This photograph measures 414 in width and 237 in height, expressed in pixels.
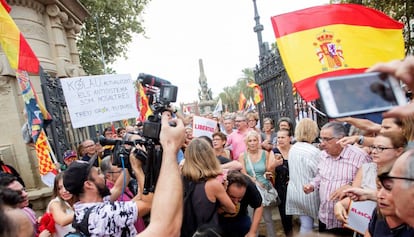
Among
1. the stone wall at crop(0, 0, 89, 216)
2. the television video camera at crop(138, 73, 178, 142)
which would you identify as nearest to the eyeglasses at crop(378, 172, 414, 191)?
the television video camera at crop(138, 73, 178, 142)

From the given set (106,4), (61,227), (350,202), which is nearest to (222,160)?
(350,202)

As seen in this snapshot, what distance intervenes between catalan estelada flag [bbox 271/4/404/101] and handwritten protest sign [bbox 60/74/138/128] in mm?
2643

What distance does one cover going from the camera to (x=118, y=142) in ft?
7.70

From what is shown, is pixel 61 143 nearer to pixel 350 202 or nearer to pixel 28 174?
pixel 28 174

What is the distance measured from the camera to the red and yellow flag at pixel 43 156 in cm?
407

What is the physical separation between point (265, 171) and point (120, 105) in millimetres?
2474

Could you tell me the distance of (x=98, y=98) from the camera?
4.73 metres

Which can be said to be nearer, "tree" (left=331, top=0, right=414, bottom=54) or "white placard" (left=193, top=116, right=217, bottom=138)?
"white placard" (left=193, top=116, right=217, bottom=138)

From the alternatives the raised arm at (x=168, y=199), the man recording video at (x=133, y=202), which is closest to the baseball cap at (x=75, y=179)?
the man recording video at (x=133, y=202)

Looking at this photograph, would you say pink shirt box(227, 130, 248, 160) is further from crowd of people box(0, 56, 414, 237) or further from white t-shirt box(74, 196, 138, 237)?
white t-shirt box(74, 196, 138, 237)

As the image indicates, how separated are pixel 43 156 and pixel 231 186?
8.88ft

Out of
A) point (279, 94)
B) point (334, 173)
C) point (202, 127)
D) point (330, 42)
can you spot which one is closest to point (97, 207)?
point (334, 173)

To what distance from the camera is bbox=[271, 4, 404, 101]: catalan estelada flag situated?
10.6ft

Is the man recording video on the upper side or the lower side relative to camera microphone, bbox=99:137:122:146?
lower
